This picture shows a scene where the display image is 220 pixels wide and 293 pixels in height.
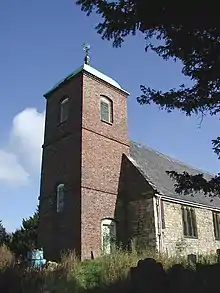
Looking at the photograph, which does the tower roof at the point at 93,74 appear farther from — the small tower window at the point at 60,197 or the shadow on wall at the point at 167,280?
the shadow on wall at the point at 167,280

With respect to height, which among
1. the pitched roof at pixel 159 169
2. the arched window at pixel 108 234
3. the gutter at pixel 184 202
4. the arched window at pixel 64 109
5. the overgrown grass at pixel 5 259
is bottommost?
the overgrown grass at pixel 5 259

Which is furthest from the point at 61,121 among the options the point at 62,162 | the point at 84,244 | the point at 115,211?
the point at 84,244

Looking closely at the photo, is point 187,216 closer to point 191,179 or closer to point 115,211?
point 115,211

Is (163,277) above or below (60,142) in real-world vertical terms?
below

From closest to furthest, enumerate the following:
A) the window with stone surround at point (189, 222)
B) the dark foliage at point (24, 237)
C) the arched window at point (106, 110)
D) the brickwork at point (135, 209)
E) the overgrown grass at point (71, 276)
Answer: the overgrown grass at point (71, 276), the brickwork at point (135, 209), the window with stone surround at point (189, 222), the arched window at point (106, 110), the dark foliage at point (24, 237)

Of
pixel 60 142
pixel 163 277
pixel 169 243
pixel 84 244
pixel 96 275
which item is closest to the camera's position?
pixel 163 277

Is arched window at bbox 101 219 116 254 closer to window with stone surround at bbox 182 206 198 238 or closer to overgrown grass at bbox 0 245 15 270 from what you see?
window with stone surround at bbox 182 206 198 238

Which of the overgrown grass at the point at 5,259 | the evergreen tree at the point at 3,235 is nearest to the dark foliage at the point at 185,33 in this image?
the overgrown grass at the point at 5,259

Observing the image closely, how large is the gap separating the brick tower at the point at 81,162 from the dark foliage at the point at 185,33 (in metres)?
11.4

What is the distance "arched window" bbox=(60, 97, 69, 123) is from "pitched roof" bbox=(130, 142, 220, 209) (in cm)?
538

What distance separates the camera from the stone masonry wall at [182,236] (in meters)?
21.2

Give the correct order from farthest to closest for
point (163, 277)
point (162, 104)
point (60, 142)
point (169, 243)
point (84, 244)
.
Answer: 1. point (60, 142)
2. point (169, 243)
3. point (84, 244)
4. point (162, 104)
5. point (163, 277)

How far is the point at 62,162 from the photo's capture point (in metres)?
22.2

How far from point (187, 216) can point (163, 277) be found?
16.9 metres
